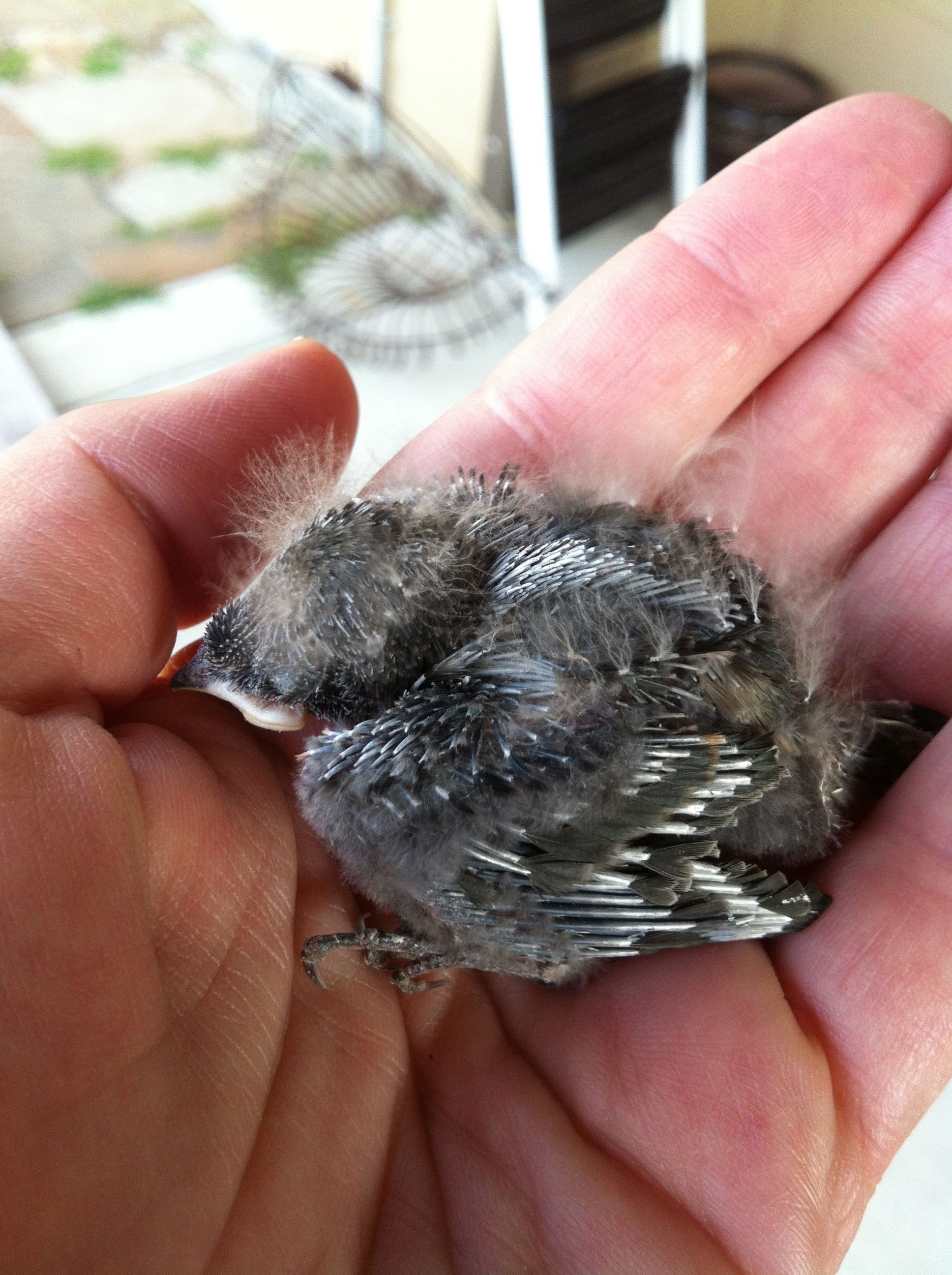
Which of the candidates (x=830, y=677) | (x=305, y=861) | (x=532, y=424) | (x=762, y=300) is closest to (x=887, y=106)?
(x=762, y=300)

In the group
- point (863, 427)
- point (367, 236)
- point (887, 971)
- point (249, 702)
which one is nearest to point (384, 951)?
point (249, 702)

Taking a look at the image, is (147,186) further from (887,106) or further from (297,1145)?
(297,1145)

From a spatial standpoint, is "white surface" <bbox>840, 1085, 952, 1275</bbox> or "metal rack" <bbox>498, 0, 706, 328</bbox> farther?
"metal rack" <bbox>498, 0, 706, 328</bbox>

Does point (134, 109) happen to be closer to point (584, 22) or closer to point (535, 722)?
point (584, 22)

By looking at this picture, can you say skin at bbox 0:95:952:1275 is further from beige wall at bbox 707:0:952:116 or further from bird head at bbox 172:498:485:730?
beige wall at bbox 707:0:952:116

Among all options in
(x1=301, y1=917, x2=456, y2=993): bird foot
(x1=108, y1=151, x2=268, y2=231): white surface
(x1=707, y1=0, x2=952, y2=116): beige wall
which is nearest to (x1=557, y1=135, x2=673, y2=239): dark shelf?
(x1=707, y1=0, x2=952, y2=116): beige wall

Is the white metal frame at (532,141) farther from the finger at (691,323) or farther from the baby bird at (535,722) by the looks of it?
the baby bird at (535,722)
